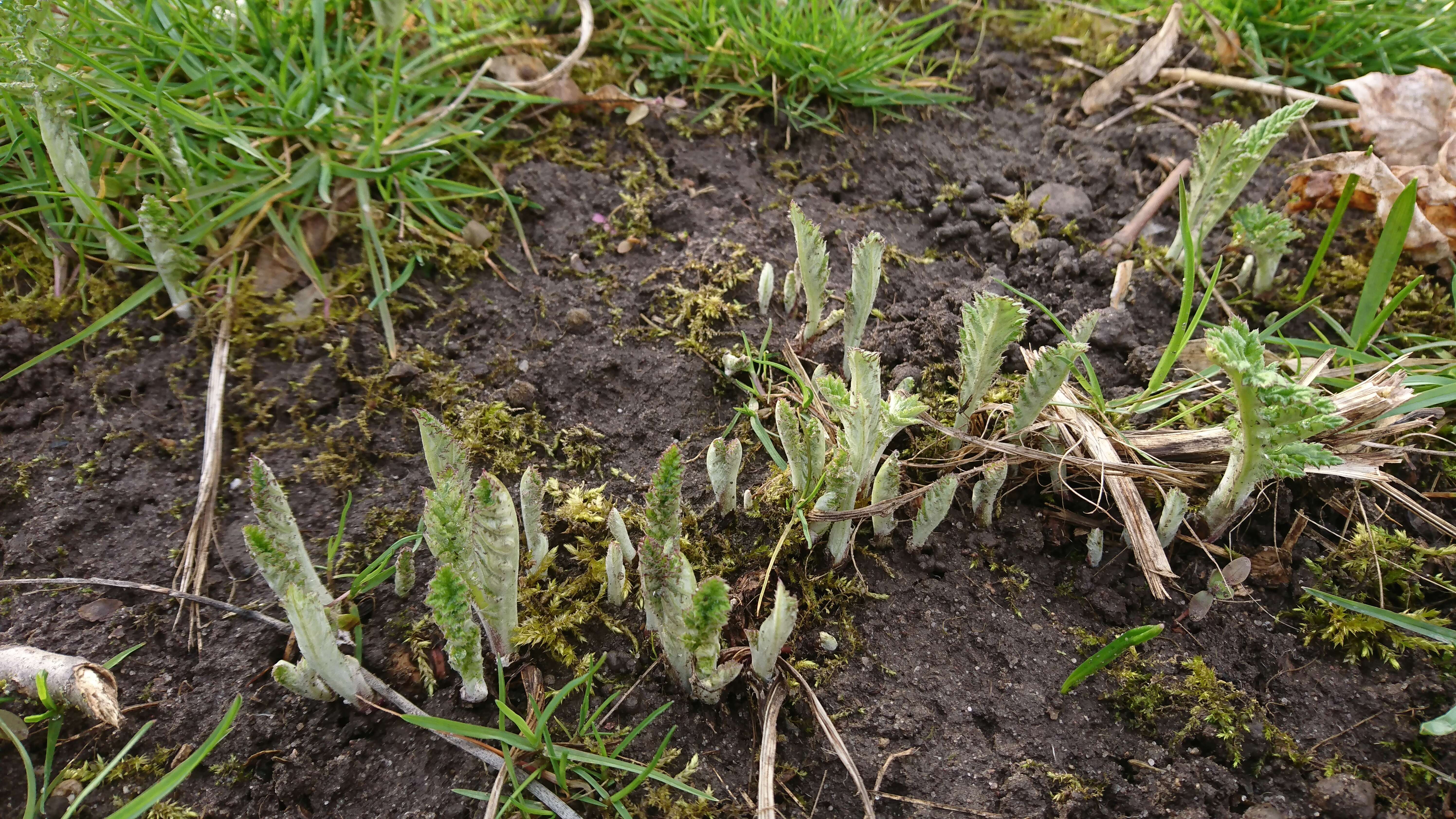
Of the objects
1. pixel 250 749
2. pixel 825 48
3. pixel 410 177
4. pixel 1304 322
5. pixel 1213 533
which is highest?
pixel 825 48

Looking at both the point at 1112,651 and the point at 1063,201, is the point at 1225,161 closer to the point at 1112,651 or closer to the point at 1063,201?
the point at 1063,201

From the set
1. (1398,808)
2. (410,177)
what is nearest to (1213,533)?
(1398,808)

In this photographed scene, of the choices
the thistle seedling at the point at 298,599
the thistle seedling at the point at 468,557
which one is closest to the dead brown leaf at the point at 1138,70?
the thistle seedling at the point at 468,557

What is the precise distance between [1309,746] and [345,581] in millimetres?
2271

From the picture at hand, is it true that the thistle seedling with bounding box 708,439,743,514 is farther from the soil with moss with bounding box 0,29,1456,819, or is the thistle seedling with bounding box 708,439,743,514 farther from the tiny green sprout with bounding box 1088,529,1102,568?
the tiny green sprout with bounding box 1088,529,1102,568

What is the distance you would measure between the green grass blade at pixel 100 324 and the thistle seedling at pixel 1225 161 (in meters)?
3.09

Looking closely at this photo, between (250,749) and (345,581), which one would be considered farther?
(345,581)

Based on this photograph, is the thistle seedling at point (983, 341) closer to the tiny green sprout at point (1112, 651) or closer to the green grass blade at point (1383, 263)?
the tiny green sprout at point (1112, 651)

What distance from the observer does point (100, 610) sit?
2.01 meters

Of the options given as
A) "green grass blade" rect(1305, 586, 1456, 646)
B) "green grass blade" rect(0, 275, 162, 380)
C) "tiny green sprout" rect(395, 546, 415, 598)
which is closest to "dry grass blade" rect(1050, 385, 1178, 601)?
"green grass blade" rect(1305, 586, 1456, 646)

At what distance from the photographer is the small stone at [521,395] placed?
246 cm

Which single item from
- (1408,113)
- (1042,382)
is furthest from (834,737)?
(1408,113)

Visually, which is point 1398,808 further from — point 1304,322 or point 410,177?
point 410,177

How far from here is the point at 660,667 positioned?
193 cm
